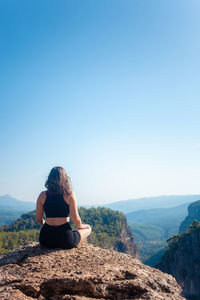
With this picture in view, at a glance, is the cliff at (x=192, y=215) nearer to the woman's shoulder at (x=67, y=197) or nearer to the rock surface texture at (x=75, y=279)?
Result: the rock surface texture at (x=75, y=279)

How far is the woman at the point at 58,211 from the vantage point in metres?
4.66

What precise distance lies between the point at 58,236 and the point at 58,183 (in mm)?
1086

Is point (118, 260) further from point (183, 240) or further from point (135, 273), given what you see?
point (183, 240)

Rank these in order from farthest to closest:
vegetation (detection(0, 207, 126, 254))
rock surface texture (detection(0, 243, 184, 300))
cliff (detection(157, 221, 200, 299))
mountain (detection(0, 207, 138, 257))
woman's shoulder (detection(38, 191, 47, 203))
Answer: mountain (detection(0, 207, 138, 257)) < vegetation (detection(0, 207, 126, 254)) < cliff (detection(157, 221, 200, 299)) < woman's shoulder (detection(38, 191, 47, 203)) < rock surface texture (detection(0, 243, 184, 300))

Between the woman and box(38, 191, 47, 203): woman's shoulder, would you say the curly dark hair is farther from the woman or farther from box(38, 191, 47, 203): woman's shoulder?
box(38, 191, 47, 203): woman's shoulder

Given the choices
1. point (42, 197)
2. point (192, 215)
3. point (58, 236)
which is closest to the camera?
point (58, 236)

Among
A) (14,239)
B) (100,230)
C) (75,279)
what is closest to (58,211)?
(75,279)

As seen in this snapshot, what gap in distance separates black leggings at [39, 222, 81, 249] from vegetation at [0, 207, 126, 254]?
176 feet

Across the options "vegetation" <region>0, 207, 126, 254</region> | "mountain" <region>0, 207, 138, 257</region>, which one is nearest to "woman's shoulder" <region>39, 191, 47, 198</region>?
"vegetation" <region>0, 207, 126, 254</region>

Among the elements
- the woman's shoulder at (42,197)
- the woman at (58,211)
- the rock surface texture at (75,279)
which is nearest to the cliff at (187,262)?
the rock surface texture at (75,279)

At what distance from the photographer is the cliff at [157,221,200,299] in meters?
40.0

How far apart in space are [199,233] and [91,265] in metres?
44.2

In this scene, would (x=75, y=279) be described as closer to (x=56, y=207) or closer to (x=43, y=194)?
(x=56, y=207)

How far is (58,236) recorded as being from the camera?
4652 millimetres
